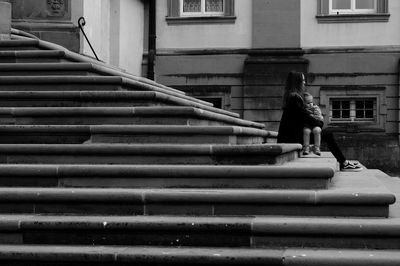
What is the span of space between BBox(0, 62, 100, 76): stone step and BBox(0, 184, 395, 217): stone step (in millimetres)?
3537

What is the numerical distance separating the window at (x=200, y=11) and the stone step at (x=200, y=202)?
479 inches

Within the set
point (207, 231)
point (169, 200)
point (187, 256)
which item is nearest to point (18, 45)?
point (169, 200)

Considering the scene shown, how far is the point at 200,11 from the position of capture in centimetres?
1900

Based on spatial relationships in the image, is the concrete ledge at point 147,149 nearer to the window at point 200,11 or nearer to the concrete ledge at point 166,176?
the concrete ledge at point 166,176

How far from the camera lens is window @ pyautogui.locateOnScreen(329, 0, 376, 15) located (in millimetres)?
18500

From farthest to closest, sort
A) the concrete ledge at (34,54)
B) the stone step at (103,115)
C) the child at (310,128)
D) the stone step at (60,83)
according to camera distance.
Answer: the child at (310,128) < the concrete ledge at (34,54) < the stone step at (60,83) < the stone step at (103,115)

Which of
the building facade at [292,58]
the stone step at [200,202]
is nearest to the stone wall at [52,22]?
the building facade at [292,58]

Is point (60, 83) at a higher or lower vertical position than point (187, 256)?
higher

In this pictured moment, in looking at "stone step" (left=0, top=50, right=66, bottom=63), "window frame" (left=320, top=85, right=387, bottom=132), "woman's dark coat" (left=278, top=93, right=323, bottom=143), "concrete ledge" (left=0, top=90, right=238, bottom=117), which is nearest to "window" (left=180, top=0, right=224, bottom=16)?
"window frame" (left=320, top=85, right=387, bottom=132)

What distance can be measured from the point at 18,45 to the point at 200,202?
5777 millimetres

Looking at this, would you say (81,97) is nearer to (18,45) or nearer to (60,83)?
(60,83)

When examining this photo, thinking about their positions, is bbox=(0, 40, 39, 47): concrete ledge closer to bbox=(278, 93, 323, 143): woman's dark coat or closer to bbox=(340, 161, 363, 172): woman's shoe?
bbox=(278, 93, 323, 143): woman's dark coat

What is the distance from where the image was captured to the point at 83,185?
287 inches

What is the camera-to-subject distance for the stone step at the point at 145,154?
285 inches
